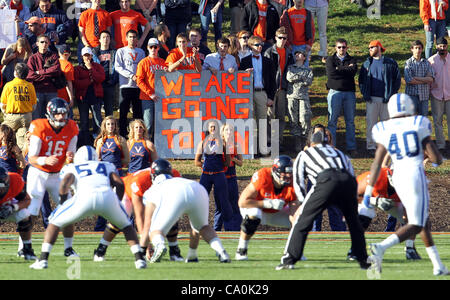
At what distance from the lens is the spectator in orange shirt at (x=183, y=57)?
1540 centimetres

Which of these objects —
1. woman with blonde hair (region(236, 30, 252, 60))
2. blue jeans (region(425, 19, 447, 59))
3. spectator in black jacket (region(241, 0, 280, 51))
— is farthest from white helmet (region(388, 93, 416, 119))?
blue jeans (region(425, 19, 447, 59))

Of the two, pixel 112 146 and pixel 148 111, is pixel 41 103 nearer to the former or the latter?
pixel 148 111

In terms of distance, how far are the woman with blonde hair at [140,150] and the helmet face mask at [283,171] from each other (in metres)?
3.11

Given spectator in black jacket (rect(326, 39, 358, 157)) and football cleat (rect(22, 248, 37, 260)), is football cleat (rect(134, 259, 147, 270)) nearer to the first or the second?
football cleat (rect(22, 248, 37, 260))

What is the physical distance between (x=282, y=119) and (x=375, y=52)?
2.08 metres

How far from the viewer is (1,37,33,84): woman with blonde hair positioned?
15.4 m

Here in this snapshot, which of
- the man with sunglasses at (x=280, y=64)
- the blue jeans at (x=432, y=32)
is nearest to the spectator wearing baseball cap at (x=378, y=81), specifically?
the man with sunglasses at (x=280, y=64)

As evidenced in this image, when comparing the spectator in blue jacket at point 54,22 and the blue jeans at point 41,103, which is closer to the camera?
the blue jeans at point 41,103

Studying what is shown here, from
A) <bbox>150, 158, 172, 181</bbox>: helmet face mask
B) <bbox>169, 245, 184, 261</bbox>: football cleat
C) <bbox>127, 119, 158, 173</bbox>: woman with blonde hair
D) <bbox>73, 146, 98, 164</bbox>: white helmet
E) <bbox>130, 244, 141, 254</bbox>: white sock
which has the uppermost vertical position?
<bbox>73, 146, 98, 164</bbox>: white helmet

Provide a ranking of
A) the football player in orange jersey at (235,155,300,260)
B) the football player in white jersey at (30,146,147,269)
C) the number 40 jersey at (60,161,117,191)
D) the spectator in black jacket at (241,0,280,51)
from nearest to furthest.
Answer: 1. the football player in white jersey at (30,146,147,269)
2. the number 40 jersey at (60,161,117,191)
3. the football player in orange jersey at (235,155,300,260)
4. the spectator in black jacket at (241,0,280,51)

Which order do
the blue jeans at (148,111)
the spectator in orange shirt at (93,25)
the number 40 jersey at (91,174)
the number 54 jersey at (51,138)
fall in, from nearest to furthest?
1. the number 40 jersey at (91,174)
2. the number 54 jersey at (51,138)
3. the blue jeans at (148,111)
4. the spectator in orange shirt at (93,25)

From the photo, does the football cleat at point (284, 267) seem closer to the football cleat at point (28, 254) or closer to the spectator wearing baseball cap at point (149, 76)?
the football cleat at point (28, 254)

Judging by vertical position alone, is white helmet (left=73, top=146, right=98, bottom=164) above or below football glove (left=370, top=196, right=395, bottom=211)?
above

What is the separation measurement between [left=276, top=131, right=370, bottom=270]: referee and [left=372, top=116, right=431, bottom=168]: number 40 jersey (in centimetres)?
47
